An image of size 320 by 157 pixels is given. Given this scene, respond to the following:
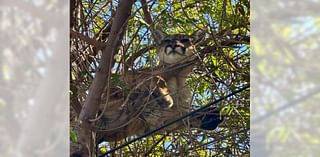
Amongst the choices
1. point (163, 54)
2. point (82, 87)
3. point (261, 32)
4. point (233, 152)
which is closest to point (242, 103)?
point (233, 152)

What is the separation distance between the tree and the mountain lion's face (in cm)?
4

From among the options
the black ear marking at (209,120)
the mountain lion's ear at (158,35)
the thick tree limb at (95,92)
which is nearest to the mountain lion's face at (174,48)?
the mountain lion's ear at (158,35)

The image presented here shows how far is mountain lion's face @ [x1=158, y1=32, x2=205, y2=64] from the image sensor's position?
7.68 ft

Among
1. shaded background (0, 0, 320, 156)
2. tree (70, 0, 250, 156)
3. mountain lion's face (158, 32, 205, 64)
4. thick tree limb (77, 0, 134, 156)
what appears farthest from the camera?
mountain lion's face (158, 32, 205, 64)

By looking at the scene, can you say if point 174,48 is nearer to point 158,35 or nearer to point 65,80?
point 158,35

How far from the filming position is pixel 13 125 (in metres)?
0.75

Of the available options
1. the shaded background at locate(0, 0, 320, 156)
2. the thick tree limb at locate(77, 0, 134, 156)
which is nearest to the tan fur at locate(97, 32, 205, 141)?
the thick tree limb at locate(77, 0, 134, 156)

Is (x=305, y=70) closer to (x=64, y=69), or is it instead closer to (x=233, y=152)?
(x=64, y=69)

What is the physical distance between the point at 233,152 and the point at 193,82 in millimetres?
343

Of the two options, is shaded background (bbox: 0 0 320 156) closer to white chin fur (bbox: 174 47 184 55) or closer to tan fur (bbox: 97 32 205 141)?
tan fur (bbox: 97 32 205 141)

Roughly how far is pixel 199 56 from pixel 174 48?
0.39 m

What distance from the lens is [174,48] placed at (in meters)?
2.42

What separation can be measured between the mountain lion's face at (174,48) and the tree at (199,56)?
4 centimetres

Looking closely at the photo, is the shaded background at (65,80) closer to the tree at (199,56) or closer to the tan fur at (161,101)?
the tree at (199,56)
